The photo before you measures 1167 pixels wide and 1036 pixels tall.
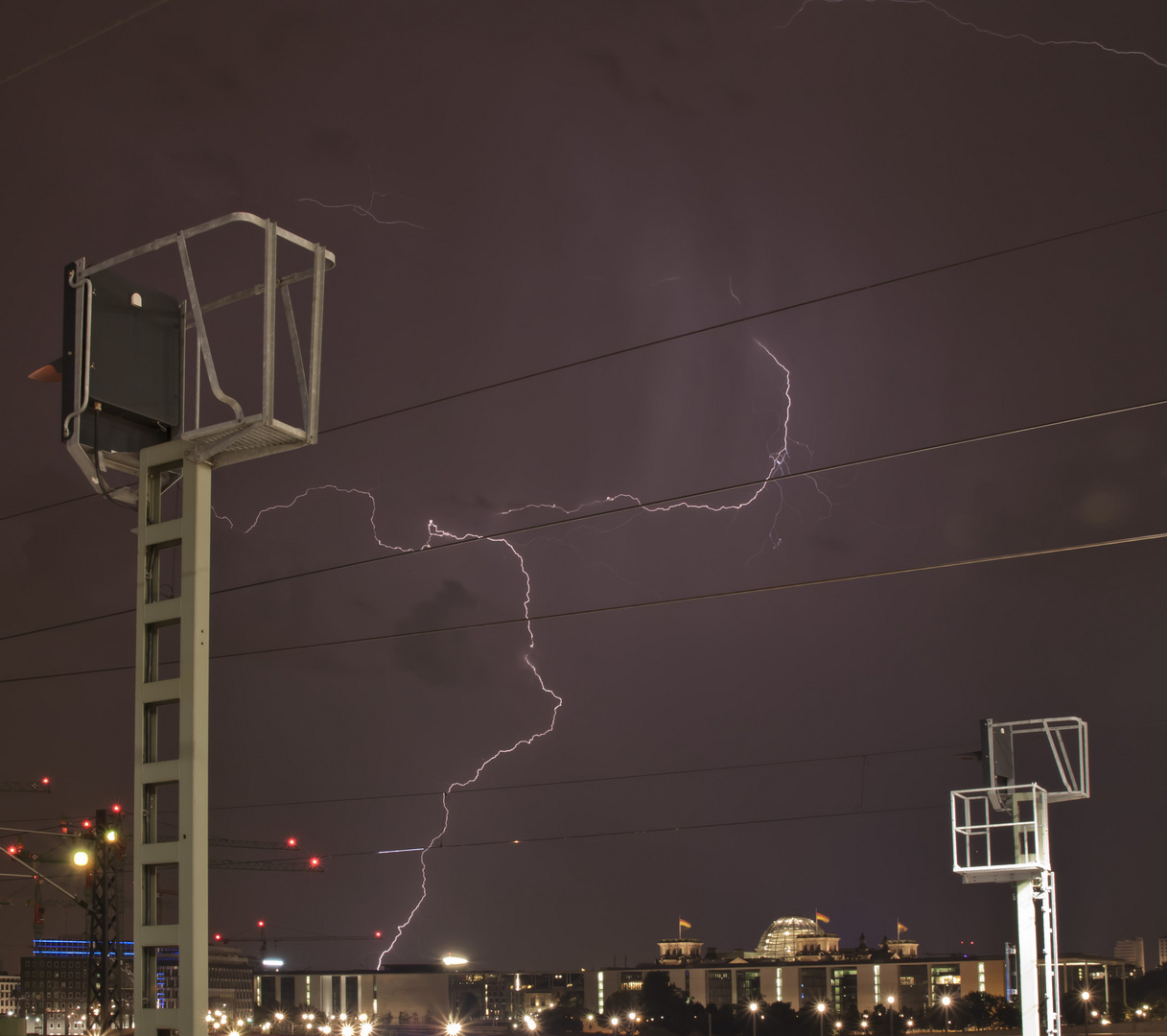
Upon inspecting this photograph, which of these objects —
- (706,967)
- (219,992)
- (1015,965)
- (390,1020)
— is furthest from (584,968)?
(1015,965)

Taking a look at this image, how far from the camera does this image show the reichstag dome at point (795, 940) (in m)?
152

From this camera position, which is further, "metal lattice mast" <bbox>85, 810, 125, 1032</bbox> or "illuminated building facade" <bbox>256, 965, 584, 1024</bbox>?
"illuminated building facade" <bbox>256, 965, 584, 1024</bbox>

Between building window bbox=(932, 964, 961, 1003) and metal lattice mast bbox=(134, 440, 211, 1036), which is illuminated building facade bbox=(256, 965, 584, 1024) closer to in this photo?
building window bbox=(932, 964, 961, 1003)

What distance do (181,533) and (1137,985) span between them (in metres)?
148

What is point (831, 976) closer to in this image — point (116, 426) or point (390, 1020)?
point (390, 1020)

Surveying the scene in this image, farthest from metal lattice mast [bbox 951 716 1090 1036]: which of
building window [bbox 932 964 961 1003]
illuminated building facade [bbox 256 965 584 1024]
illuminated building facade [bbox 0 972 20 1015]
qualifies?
illuminated building facade [bbox 0 972 20 1015]

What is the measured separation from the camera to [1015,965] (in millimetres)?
13828

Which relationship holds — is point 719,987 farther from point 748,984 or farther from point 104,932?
point 104,932

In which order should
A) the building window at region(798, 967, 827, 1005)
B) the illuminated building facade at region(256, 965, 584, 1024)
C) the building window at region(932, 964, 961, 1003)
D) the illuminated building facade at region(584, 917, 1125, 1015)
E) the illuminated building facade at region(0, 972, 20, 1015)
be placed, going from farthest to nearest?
the illuminated building facade at region(256, 965, 584, 1024) → the illuminated building facade at region(0, 972, 20, 1015) → the building window at region(798, 967, 827, 1005) → the illuminated building facade at region(584, 917, 1125, 1015) → the building window at region(932, 964, 961, 1003)

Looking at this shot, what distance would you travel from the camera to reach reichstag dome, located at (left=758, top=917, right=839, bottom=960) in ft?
499

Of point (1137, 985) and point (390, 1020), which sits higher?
point (1137, 985)

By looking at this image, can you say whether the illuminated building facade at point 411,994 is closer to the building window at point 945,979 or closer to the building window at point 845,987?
the building window at point 845,987

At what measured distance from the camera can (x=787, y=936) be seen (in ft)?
511

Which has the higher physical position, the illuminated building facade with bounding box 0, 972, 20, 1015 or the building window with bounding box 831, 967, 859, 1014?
the building window with bounding box 831, 967, 859, 1014
